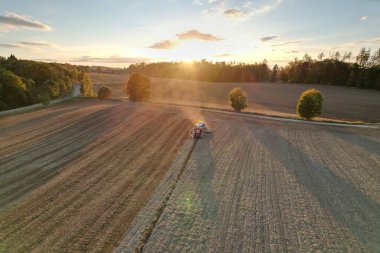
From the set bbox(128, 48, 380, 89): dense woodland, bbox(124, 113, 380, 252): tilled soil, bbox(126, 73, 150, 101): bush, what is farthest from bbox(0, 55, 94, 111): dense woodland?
bbox(128, 48, 380, 89): dense woodland

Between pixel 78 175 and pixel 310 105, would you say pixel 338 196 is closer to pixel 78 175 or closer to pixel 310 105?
pixel 78 175

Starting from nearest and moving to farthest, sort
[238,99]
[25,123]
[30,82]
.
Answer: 1. [25,123]
2. [238,99]
3. [30,82]

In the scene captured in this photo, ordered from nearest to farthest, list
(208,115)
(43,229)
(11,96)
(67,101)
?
(43,229), (208,115), (11,96), (67,101)

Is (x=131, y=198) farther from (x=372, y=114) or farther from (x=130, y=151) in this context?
(x=372, y=114)

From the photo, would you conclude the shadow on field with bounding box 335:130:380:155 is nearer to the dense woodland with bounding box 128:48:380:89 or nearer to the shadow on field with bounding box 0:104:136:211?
the shadow on field with bounding box 0:104:136:211

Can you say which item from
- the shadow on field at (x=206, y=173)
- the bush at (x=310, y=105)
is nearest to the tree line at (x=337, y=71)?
the bush at (x=310, y=105)

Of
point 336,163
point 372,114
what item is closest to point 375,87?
point 372,114

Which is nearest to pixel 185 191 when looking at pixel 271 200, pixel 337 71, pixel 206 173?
pixel 206 173
